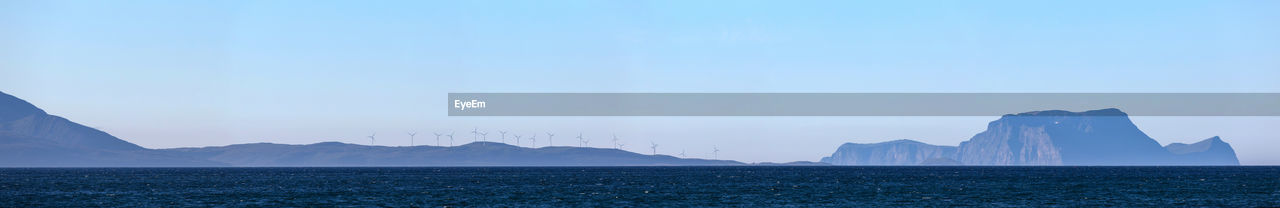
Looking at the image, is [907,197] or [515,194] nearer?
[907,197]

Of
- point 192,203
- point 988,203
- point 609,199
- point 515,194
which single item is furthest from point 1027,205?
point 192,203

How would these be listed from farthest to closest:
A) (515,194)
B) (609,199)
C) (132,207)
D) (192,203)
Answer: (515,194) < (609,199) < (192,203) < (132,207)

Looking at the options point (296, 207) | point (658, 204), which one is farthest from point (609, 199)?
point (296, 207)

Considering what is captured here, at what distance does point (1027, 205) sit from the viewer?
4232 inches

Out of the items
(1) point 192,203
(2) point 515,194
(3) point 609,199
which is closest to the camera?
(1) point 192,203

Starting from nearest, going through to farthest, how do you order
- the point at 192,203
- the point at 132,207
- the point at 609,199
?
the point at 132,207 < the point at 192,203 < the point at 609,199

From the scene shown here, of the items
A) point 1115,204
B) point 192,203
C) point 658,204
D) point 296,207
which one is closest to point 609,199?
point 658,204

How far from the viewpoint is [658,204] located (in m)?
111

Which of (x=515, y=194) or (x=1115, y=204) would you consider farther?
(x=515, y=194)

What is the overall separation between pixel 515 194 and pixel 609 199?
54.5ft

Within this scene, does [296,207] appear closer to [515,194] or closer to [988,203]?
[515,194]

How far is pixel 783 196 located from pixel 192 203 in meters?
57.3

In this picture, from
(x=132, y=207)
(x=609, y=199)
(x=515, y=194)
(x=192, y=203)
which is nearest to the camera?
(x=132, y=207)

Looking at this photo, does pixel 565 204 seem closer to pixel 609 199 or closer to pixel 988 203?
pixel 609 199
